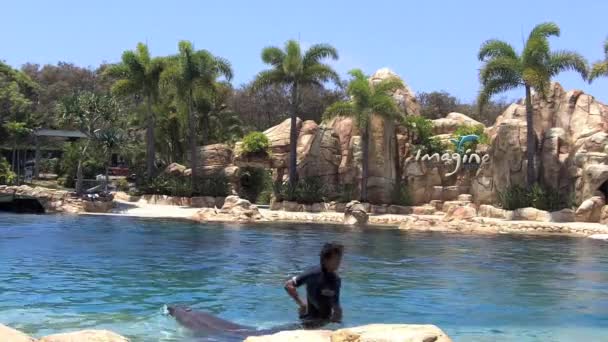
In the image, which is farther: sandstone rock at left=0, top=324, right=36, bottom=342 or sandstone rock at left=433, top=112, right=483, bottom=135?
sandstone rock at left=433, top=112, right=483, bottom=135

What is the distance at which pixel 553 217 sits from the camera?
91.2 feet

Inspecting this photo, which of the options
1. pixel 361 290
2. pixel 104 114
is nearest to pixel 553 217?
pixel 361 290

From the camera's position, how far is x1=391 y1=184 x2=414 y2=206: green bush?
3338cm

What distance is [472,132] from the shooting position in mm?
36000

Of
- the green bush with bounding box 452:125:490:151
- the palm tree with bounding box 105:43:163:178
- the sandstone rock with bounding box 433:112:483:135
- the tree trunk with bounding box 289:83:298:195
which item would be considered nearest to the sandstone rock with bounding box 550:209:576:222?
the green bush with bounding box 452:125:490:151

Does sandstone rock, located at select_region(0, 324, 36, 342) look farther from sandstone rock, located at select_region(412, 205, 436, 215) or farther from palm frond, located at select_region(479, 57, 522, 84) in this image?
palm frond, located at select_region(479, 57, 522, 84)

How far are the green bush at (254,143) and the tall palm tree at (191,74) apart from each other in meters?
2.86

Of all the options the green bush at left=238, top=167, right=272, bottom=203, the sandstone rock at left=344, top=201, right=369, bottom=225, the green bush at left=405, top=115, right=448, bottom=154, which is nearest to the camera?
the sandstone rock at left=344, top=201, right=369, bottom=225

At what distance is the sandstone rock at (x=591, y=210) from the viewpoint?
2741 cm

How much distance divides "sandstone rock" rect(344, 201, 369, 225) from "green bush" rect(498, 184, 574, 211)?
20.6 feet

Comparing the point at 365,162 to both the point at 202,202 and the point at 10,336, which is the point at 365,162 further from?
the point at 10,336

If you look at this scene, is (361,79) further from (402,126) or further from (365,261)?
(365,261)

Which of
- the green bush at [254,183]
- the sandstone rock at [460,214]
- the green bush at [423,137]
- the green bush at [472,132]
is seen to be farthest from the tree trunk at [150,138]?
the sandstone rock at [460,214]

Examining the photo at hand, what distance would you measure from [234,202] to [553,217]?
13.3 meters
